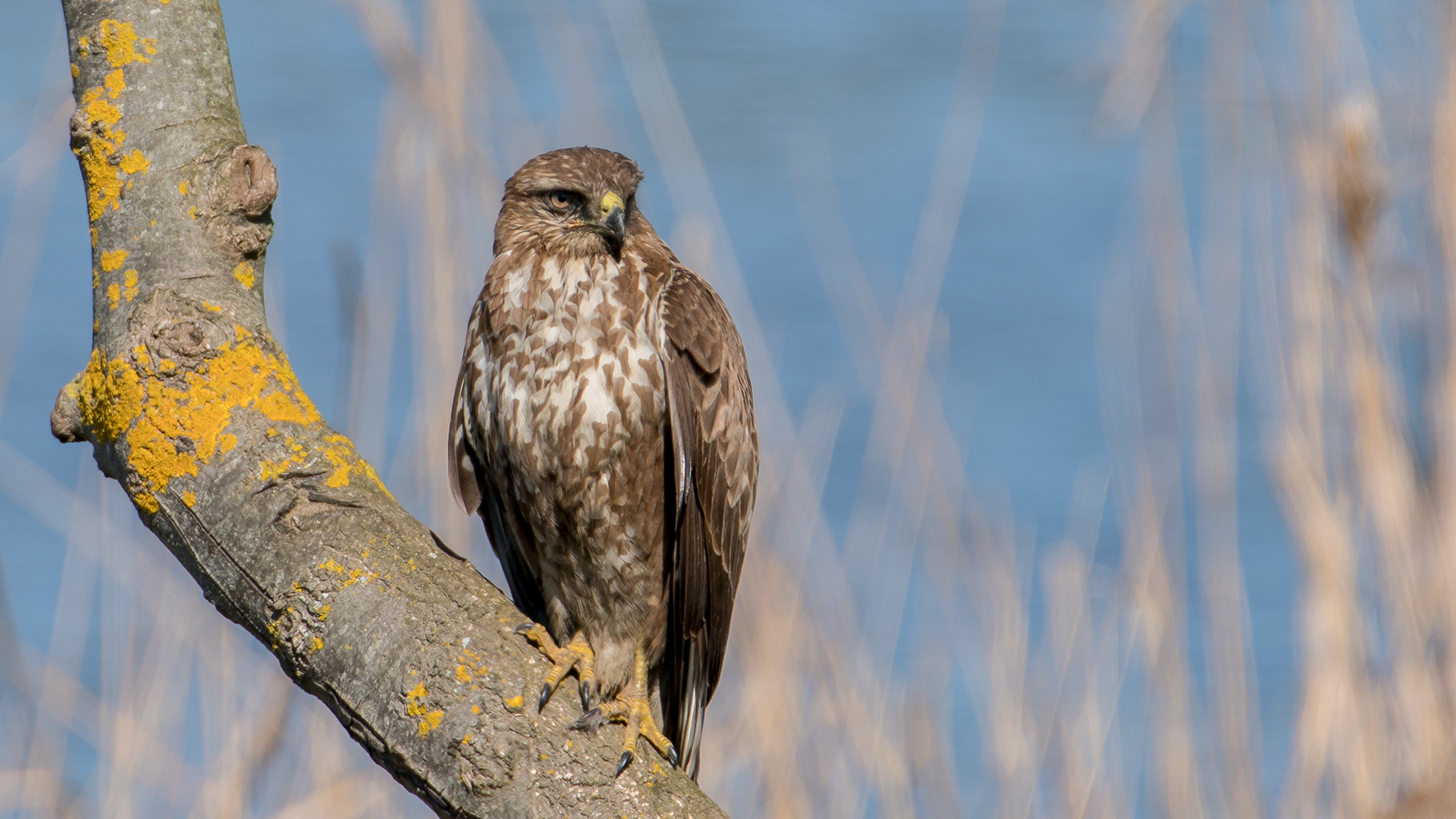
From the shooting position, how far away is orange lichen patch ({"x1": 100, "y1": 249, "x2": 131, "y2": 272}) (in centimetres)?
183

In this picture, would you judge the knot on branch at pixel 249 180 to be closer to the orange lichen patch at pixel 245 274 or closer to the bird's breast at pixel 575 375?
the orange lichen patch at pixel 245 274

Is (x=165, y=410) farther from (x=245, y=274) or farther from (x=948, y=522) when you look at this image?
(x=948, y=522)

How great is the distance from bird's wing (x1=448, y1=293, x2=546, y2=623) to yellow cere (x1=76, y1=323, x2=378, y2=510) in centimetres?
92

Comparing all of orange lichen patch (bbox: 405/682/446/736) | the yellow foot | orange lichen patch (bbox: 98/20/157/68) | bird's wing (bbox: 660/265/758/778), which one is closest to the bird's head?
bird's wing (bbox: 660/265/758/778)

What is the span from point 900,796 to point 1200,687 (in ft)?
3.21

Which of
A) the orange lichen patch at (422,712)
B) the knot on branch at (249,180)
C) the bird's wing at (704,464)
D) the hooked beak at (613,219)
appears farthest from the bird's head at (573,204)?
the orange lichen patch at (422,712)

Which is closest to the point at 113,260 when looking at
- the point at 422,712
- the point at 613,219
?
the point at 422,712

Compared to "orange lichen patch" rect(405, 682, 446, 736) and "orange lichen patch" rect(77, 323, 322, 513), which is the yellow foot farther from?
"orange lichen patch" rect(77, 323, 322, 513)

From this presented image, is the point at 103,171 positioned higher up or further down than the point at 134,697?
higher up

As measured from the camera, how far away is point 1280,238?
126 inches

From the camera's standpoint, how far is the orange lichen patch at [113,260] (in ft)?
6.01

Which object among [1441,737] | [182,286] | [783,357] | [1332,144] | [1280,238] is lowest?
[783,357]

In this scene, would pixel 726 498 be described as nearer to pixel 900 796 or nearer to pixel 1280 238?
pixel 900 796

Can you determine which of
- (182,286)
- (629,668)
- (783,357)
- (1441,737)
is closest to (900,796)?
(629,668)
